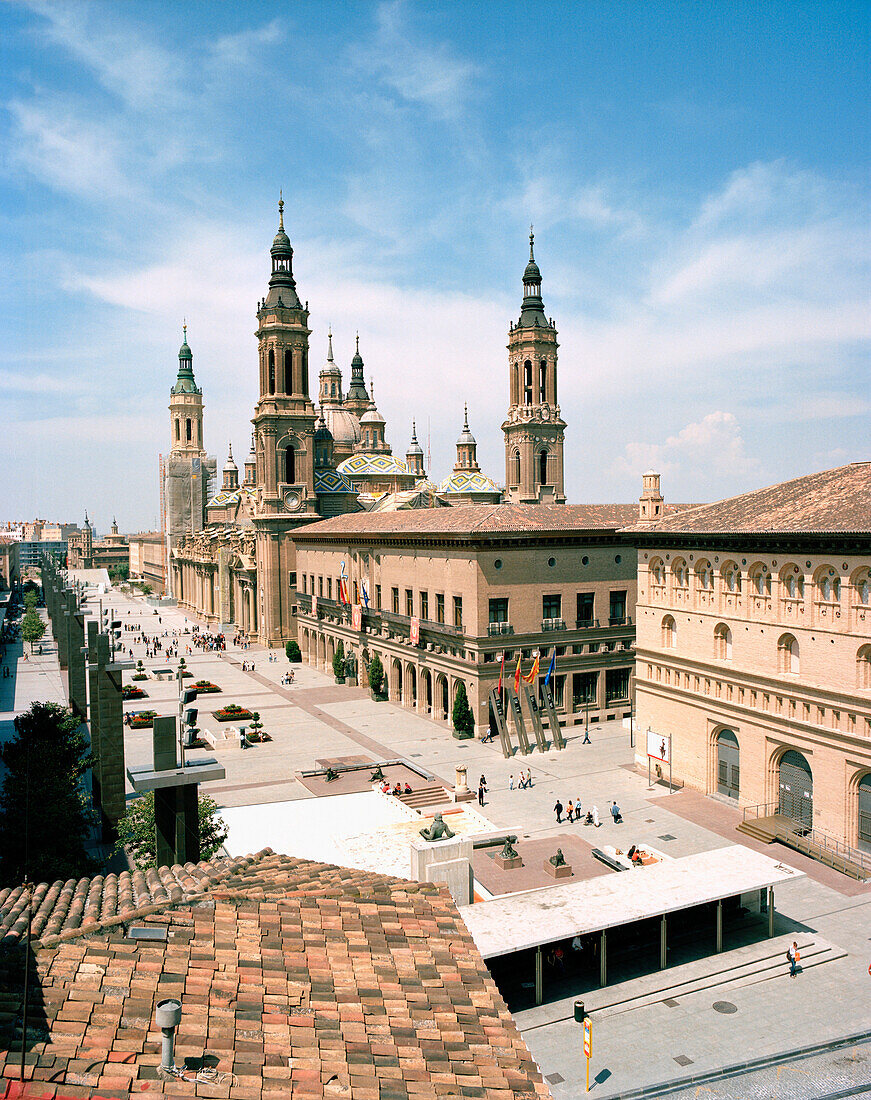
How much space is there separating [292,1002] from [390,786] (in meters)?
29.7

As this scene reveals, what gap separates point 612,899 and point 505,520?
29.5 m

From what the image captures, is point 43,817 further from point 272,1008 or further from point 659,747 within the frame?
point 659,747

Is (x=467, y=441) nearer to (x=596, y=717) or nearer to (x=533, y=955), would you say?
(x=596, y=717)

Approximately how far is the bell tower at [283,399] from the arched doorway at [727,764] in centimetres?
5844

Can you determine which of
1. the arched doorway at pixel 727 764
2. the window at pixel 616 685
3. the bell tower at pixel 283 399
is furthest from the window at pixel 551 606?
the bell tower at pixel 283 399

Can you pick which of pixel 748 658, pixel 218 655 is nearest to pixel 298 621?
pixel 218 655

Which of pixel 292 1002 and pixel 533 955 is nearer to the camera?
pixel 292 1002

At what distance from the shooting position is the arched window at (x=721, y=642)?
3578 centimetres

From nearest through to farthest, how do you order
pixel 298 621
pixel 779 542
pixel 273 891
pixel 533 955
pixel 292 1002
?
1. pixel 292 1002
2. pixel 273 891
3. pixel 533 955
4. pixel 779 542
5. pixel 298 621

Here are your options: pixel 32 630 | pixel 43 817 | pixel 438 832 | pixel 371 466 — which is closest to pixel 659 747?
pixel 438 832

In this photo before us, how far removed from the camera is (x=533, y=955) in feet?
77.9

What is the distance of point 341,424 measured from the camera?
116 metres

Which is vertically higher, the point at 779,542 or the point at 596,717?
the point at 779,542

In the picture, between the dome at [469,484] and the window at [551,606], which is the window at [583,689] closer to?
the window at [551,606]
